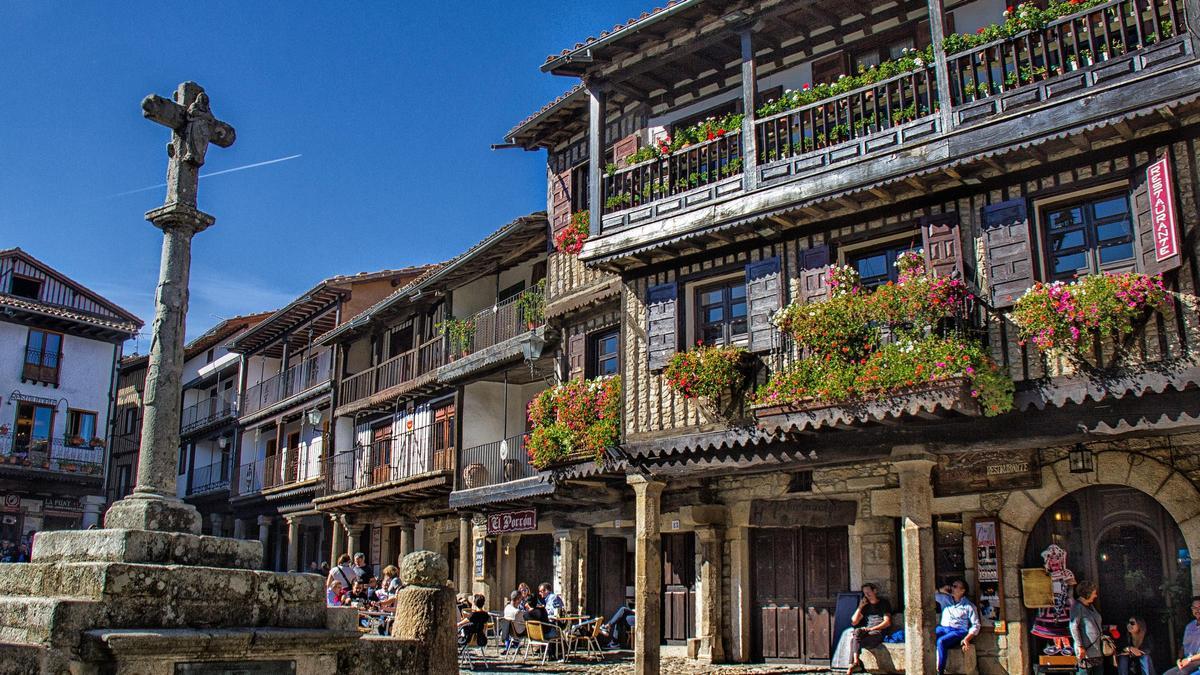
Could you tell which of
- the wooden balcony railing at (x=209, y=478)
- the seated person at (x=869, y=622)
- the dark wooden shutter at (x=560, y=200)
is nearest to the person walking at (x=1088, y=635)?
the seated person at (x=869, y=622)

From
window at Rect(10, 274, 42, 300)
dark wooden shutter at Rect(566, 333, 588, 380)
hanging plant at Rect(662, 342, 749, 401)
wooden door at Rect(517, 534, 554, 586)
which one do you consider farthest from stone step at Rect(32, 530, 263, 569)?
window at Rect(10, 274, 42, 300)

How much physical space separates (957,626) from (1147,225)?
5337 millimetres

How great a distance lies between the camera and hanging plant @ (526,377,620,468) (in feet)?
53.4

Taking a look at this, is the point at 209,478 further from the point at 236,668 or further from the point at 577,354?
the point at 236,668

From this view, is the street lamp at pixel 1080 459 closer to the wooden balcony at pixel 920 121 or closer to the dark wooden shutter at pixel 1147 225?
the dark wooden shutter at pixel 1147 225

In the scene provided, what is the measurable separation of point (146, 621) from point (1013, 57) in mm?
10220

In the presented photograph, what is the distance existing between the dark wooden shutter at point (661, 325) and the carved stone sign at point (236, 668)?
870 cm

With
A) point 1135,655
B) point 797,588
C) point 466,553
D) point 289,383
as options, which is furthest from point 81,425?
point 1135,655

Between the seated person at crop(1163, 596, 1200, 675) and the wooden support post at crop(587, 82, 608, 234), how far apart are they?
8.90 metres

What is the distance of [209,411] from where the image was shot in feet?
134

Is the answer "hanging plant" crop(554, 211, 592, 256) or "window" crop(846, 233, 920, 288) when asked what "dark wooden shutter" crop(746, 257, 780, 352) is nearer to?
"window" crop(846, 233, 920, 288)

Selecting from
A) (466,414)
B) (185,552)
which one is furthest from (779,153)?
(466,414)

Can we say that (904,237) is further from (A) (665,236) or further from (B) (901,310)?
(A) (665,236)

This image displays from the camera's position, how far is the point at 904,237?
525 inches
